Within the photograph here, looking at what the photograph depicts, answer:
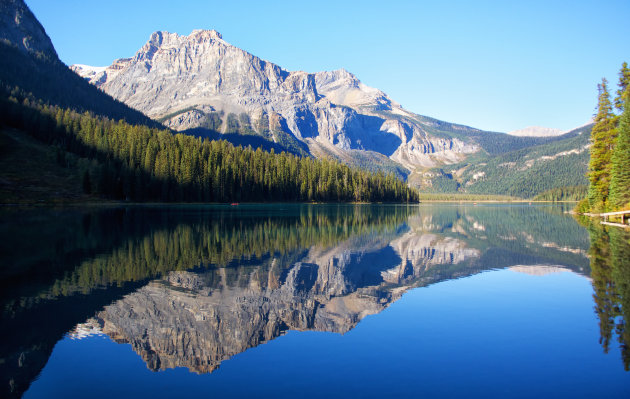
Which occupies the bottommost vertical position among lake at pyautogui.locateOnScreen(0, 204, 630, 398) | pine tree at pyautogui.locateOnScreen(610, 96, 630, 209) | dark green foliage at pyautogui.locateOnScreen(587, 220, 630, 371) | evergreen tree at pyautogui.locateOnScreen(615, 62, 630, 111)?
lake at pyautogui.locateOnScreen(0, 204, 630, 398)

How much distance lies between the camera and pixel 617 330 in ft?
37.5

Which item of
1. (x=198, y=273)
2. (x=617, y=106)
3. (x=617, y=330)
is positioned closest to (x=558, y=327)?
(x=617, y=330)

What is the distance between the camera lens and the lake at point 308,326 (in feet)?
29.1

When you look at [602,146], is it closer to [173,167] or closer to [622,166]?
[622,166]

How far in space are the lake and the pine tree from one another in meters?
30.3

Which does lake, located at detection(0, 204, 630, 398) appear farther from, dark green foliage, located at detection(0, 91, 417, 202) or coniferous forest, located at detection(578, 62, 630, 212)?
dark green foliage, located at detection(0, 91, 417, 202)

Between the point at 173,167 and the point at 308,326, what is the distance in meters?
109

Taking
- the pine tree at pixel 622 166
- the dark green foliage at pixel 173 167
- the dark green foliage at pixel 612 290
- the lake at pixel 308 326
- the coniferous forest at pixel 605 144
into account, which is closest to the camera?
the lake at pixel 308 326

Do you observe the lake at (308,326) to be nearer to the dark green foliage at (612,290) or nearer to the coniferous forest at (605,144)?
the dark green foliage at (612,290)

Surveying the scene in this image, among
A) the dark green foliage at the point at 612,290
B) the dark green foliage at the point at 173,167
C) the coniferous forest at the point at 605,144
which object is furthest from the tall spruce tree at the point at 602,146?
the dark green foliage at the point at 173,167

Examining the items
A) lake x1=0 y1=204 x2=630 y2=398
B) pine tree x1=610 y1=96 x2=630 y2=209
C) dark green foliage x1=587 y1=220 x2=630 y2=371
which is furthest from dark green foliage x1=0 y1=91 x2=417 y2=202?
dark green foliage x1=587 y1=220 x2=630 y2=371

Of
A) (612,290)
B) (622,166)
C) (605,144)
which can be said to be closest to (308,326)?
(612,290)

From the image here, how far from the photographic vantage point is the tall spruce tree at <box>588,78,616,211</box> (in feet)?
194

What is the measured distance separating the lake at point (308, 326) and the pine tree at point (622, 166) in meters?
30.3
